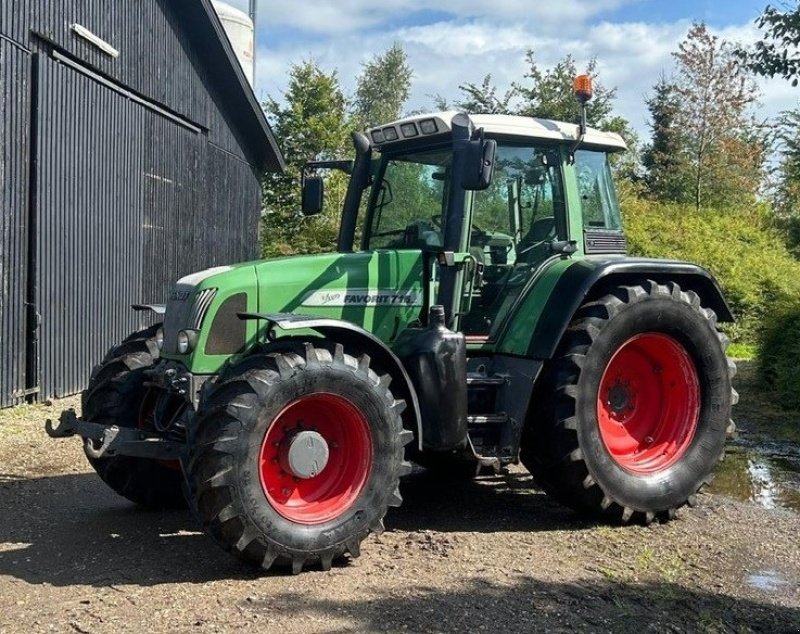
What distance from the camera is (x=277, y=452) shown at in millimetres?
4934

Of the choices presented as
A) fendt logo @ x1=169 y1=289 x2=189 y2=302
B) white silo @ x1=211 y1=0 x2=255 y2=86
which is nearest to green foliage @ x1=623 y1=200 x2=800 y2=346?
white silo @ x1=211 y1=0 x2=255 y2=86

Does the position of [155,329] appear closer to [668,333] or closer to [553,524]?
[553,524]

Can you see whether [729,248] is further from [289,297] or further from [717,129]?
[289,297]

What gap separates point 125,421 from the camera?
5812 millimetres

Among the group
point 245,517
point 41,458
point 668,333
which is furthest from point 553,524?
point 41,458

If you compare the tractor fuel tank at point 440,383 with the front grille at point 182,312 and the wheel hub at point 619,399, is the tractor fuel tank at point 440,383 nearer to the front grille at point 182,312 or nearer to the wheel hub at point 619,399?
the front grille at point 182,312

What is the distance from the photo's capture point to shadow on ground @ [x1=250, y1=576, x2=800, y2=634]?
418 cm

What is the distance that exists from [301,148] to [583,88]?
72.9 ft

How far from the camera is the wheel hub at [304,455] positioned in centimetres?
487

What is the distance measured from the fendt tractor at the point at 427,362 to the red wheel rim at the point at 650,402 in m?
0.01

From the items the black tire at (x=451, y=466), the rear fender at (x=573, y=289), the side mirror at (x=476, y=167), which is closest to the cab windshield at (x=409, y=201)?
the side mirror at (x=476, y=167)

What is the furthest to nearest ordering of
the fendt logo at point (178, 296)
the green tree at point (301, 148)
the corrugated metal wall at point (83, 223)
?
the green tree at point (301, 148) → the corrugated metal wall at point (83, 223) → the fendt logo at point (178, 296)

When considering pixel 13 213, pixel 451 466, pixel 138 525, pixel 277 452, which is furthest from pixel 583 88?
pixel 13 213

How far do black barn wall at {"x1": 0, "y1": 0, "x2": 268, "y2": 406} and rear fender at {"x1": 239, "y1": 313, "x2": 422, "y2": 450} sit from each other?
596 centimetres
